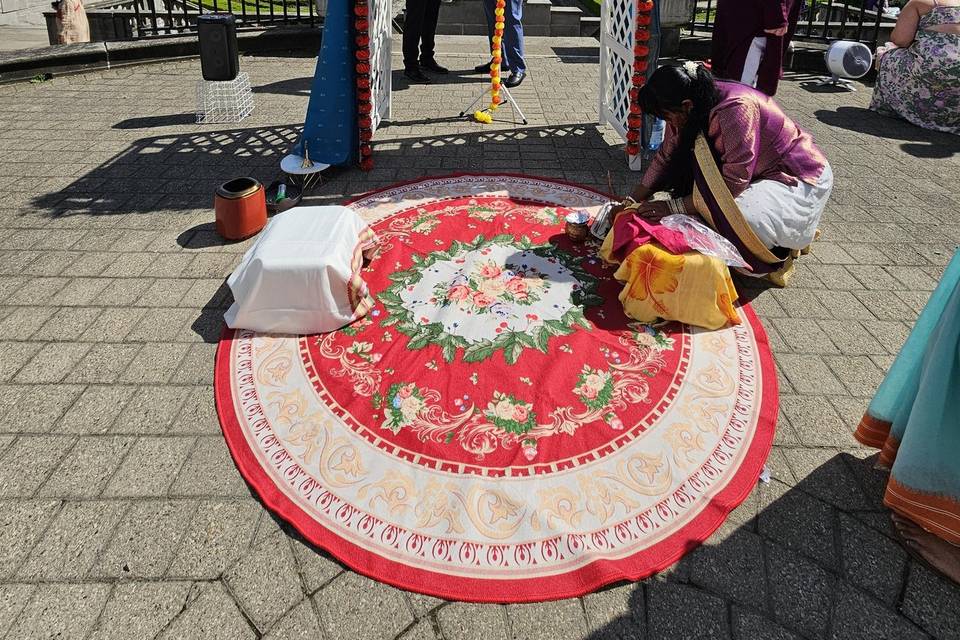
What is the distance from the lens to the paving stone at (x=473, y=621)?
1.76 m

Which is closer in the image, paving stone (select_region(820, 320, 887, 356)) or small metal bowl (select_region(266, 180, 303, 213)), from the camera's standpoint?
paving stone (select_region(820, 320, 887, 356))

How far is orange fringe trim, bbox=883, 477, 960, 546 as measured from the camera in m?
1.89

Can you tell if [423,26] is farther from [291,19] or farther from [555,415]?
[555,415]

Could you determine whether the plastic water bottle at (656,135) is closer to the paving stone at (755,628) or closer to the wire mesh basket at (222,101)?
the wire mesh basket at (222,101)

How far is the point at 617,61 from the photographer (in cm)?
539

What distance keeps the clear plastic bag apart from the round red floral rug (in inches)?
15.0

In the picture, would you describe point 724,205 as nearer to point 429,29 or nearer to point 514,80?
point 514,80

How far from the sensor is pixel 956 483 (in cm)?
186

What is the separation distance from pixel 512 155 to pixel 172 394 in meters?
3.65

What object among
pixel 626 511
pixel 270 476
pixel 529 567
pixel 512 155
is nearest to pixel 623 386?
pixel 626 511

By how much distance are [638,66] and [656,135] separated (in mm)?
Answer: 768

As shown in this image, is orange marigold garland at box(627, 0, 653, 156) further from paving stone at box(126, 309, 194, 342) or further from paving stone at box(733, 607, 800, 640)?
paving stone at box(733, 607, 800, 640)

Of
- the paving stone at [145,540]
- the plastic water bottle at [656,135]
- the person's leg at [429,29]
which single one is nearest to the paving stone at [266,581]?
the paving stone at [145,540]

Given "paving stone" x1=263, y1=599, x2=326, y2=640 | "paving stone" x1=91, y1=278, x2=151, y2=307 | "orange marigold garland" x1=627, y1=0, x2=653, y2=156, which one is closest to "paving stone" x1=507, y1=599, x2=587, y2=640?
"paving stone" x1=263, y1=599, x2=326, y2=640
